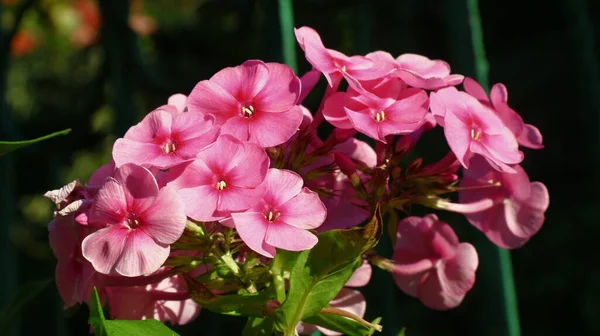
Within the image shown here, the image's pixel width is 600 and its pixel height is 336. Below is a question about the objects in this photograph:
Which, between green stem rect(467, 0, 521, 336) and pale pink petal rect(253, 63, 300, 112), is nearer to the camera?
pale pink petal rect(253, 63, 300, 112)

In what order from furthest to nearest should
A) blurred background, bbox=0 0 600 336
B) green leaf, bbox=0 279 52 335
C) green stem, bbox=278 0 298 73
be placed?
blurred background, bbox=0 0 600 336, green stem, bbox=278 0 298 73, green leaf, bbox=0 279 52 335

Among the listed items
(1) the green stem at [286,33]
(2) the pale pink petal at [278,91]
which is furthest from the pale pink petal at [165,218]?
(1) the green stem at [286,33]

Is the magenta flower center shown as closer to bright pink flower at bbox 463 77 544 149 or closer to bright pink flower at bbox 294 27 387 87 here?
bright pink flower at bbox 294 27 387 87

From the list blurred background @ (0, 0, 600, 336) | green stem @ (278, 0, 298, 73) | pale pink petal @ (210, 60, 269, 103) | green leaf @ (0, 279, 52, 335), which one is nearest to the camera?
pale pink petal @ (210, 60, 269, 103)

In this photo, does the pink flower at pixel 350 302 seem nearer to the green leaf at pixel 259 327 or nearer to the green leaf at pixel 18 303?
the green leaf at pixel 259 327

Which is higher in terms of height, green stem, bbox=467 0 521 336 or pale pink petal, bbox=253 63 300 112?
pale pink petal, bbox=253 63 300 112

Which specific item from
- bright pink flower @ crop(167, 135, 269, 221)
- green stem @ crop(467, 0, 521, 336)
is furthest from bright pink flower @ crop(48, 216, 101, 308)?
green stem @ crop(467, 0, 521, 336)
